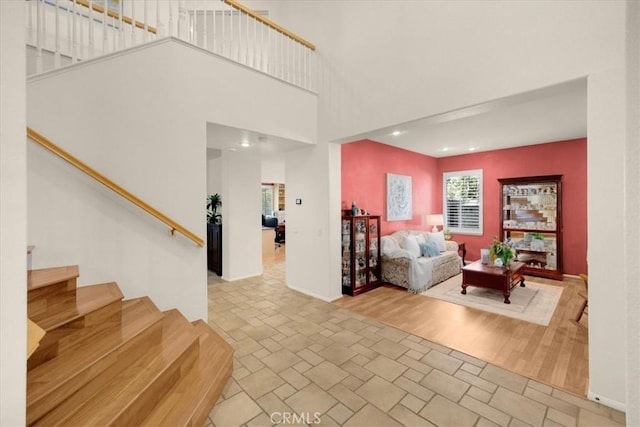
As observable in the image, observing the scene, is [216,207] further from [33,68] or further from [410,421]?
[410,421]

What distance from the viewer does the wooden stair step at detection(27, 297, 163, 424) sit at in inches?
56.6

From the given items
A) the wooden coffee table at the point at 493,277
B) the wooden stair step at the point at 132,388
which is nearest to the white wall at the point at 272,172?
the wooden coffee table at the point at 493,277

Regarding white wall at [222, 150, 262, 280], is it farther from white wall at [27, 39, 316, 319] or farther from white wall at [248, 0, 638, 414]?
white wall at [27, 39, 316, 319]

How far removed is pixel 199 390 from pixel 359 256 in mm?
3279

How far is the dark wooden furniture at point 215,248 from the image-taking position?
588 centimetres

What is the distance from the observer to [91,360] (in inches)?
67.6

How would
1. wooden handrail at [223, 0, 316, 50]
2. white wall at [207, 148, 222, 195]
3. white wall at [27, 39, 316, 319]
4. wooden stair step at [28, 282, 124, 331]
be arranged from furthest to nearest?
white wall at [207, 148, 222, 195]
wooden handrail at [223, 0, 316, 50]
white wall at [27, 39, 316, 319]
wooden stair step at [28, 282, 124, 331]

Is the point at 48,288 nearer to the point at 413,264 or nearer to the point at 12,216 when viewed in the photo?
the point at 12,216

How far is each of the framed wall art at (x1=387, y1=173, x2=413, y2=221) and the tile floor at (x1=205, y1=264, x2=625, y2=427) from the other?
3315mm

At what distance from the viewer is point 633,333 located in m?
0.64

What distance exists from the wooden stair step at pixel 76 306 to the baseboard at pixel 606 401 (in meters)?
3.90

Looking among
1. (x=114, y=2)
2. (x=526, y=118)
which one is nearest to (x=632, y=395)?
(x=526, y=118)

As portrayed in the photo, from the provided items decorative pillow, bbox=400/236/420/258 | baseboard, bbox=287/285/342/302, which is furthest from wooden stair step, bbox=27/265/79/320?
decorative pillow, bbox=400/236/420/258

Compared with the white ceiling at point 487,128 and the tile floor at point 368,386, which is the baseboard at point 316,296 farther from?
the white ceiling at point 487,128
